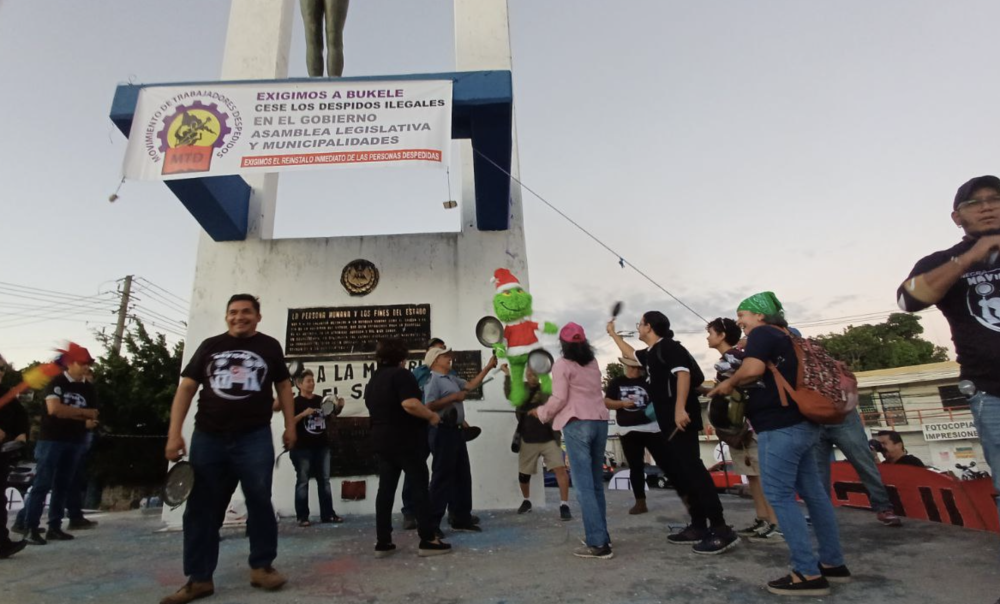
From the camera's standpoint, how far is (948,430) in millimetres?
20297

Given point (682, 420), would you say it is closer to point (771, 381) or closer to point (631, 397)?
point (771, 381)

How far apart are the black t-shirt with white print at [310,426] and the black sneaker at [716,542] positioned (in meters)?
3.74

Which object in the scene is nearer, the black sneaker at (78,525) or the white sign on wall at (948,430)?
the black sneaker at (78,525)

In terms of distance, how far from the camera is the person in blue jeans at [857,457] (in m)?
4.23

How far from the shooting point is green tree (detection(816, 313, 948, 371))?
3862 cm

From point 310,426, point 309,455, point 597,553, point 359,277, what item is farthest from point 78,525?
point 597,553

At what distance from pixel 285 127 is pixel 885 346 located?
46.8 m

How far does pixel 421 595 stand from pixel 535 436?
289 cm

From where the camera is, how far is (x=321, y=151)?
5.16m

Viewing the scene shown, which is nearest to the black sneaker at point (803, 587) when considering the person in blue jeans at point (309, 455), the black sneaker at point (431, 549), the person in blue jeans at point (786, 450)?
the person in blue jeans at point (786, 450)

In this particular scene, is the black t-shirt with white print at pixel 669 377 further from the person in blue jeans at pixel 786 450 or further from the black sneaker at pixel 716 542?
the person in blue jeans at pixel 786 450

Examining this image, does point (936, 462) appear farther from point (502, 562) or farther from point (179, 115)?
point (179, 115)

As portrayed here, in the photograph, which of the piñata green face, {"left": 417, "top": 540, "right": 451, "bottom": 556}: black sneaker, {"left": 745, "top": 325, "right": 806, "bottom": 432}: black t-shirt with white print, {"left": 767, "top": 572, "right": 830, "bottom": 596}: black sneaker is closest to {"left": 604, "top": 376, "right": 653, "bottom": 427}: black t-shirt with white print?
the piñata green face

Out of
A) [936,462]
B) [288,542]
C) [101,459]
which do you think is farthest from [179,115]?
[936,462]
